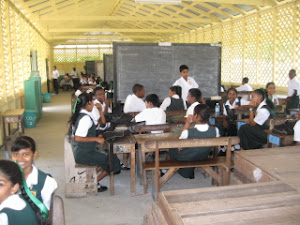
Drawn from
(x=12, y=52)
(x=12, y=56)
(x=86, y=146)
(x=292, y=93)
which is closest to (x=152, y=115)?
(x=86, y=146)

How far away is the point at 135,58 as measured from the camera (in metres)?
6.07

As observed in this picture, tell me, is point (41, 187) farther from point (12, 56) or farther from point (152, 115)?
point (12, 56)

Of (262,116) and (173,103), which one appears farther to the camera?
(173,103)

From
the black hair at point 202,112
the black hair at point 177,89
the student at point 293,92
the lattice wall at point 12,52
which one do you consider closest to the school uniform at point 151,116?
the black hair at point 202,112

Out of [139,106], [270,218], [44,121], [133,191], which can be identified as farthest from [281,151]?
[44,121]

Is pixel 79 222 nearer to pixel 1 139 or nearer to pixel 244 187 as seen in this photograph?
pixel 244 187

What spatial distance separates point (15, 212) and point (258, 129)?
325cm

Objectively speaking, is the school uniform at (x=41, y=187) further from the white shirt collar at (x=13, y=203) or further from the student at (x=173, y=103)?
the student at (x=173, y=103)

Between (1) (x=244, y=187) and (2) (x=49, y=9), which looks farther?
(2) (x=49, y=9)

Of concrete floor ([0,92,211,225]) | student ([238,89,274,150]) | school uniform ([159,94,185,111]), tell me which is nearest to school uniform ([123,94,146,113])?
school uniform ([159,94,185,111])

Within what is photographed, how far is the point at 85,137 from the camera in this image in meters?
2.89

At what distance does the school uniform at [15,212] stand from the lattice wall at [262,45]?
696 cm

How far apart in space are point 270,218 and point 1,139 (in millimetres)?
5027

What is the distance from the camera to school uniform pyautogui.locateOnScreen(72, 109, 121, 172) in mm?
2891
